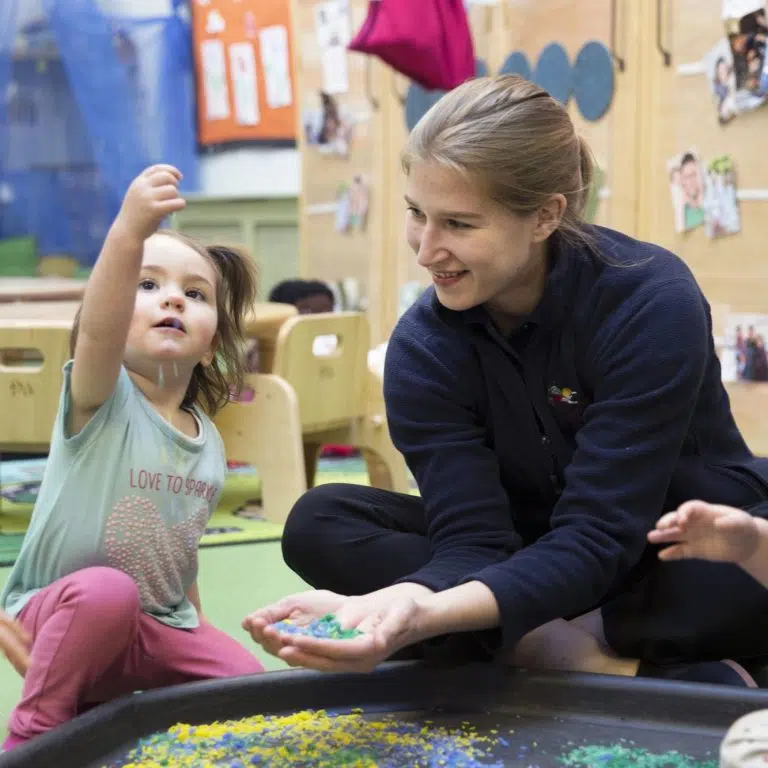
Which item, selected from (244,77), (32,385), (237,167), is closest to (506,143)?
(32,385)

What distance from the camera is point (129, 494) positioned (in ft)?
4.00

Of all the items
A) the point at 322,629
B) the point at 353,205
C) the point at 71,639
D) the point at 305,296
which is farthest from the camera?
the point at 353,205

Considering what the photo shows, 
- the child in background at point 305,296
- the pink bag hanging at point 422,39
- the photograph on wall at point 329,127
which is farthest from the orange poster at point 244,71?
the pink bag hanging at point 422,39

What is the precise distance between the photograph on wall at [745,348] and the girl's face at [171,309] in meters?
1.58

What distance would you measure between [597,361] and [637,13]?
1.75 meters

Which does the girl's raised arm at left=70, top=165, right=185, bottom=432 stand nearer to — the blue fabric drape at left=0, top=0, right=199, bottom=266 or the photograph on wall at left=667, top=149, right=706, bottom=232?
the photograph on wall at left=667, top=149, right=706, bottom=232

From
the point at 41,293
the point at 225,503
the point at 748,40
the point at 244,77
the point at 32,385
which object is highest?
the point at 244,77

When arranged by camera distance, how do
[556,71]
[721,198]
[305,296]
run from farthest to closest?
1. [305,296]
2. [556,71]
3. [721,198]

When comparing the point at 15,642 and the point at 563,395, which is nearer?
the point at 15,642

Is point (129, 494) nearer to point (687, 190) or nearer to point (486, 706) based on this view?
point (486, 706)

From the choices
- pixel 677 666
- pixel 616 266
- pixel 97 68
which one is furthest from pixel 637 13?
pixel 97 68

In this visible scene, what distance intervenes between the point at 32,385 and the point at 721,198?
4.75ft

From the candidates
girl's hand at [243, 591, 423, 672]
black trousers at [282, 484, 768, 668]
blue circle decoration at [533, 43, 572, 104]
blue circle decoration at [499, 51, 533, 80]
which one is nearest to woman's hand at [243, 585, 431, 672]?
girl's hand at [243, 591, 423, 672]

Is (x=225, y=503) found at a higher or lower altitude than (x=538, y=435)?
lower
